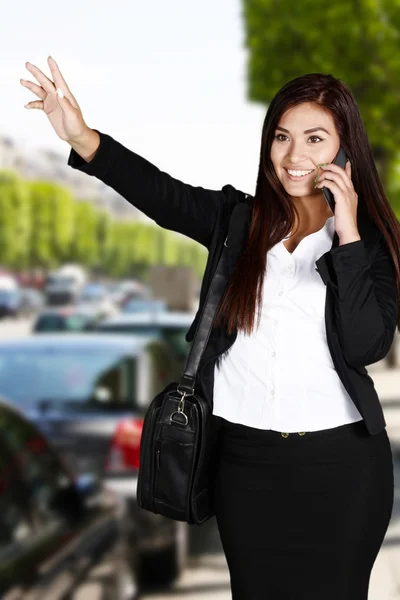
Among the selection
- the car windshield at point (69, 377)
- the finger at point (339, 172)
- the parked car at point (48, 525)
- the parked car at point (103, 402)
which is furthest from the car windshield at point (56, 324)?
the finger at point (339, 172)

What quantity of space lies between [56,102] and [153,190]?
0.91ft

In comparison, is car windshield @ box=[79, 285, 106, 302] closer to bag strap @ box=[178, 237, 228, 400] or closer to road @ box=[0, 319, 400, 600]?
road @ box=[0, 319, 400, 600]

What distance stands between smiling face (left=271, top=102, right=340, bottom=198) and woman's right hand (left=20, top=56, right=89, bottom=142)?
0.45 m

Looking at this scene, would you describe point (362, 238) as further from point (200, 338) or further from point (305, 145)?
point (200, 338)

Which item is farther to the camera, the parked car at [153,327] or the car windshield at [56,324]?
the car windshield at [56,324]

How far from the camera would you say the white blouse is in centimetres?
217

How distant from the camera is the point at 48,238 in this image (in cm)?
6216

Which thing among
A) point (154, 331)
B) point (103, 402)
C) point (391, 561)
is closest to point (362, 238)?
point (103, 402)

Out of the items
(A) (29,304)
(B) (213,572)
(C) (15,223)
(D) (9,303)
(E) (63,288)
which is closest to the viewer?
(B) (213,572)

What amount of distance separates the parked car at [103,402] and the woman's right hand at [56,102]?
2.59 meters

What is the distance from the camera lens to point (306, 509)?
219 centimetres

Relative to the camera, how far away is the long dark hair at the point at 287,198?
2.22 m

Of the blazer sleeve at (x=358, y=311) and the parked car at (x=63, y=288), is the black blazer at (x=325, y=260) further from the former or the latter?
the parked car at (x=63, y=288)

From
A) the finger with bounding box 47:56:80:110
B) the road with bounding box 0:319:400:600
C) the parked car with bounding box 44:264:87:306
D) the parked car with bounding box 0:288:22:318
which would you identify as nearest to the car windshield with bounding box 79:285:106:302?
the parked car with bounding box 44:264:87:306
